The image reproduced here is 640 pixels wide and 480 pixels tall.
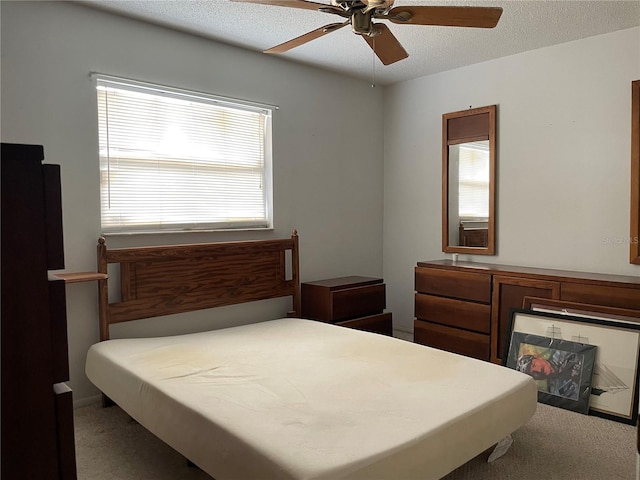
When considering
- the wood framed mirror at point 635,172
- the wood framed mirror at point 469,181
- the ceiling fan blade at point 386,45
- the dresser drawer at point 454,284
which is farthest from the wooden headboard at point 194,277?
the wood framed mirror at point 635,172

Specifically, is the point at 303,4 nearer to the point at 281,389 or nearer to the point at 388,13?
the point at 388,13

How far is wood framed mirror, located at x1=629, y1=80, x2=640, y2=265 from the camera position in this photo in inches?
134

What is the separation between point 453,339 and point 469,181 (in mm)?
1404

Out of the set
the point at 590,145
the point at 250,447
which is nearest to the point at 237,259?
the point at 250,447

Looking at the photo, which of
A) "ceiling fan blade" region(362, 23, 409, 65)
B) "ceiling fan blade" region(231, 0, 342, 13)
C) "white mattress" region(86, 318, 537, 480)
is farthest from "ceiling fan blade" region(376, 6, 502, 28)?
"white mattress" region(86, 318, 537, 480)

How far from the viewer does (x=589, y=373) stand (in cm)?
308

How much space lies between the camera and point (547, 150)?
12.8ft

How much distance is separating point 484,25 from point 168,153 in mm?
2300

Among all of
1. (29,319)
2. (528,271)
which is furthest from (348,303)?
(29,319)

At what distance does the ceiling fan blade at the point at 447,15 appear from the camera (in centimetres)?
209

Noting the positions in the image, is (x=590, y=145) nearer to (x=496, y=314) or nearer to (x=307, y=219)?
(x=496, y=314)

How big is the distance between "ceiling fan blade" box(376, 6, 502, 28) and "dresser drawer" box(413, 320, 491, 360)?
2490 millimetres

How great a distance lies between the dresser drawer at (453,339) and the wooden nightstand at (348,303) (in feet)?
1.15

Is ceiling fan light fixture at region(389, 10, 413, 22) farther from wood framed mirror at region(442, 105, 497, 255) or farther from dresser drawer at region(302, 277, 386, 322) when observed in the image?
dresser drawer at region(302, 277, 386, 322)
